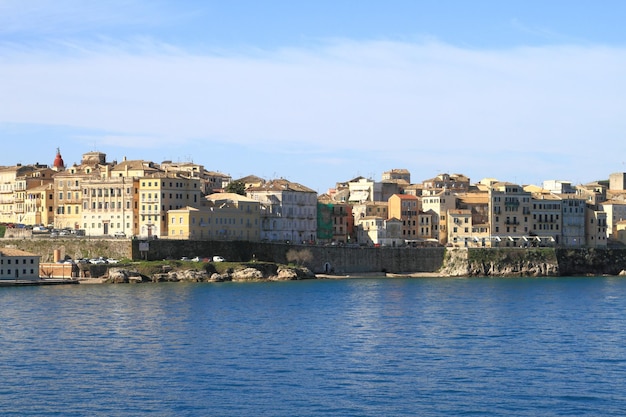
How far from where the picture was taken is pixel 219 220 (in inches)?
4562

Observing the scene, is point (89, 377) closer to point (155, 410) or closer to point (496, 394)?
point (155, 410)

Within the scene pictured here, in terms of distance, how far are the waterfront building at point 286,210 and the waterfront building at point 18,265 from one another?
2760 cm

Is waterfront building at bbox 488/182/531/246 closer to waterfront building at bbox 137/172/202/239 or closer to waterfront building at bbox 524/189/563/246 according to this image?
waterfront building at bbox 524/189/563/246

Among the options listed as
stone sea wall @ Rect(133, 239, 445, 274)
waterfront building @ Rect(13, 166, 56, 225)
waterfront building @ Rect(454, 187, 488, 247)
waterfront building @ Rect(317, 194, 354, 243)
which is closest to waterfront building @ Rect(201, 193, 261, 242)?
stone sea wall @ Rect(133, 239, 445, 274)

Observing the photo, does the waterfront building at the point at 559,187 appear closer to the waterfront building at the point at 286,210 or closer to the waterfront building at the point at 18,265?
the waterfront building at the point at 286,210

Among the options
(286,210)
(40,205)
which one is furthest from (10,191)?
(286,210)

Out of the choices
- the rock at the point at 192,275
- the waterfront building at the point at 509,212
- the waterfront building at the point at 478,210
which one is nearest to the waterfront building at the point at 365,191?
the waterfront building at the point at 478,210

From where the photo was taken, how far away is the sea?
1606 inches

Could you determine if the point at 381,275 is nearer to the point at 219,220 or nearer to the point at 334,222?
the point at 334,222

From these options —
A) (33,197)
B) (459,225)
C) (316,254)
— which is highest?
(33,197)

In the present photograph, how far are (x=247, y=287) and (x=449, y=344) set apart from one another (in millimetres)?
44303

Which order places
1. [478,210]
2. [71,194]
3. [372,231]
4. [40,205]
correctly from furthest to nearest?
[478,210] < [372,231] < [40,205] < [71,194]

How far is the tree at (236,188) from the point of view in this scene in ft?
438

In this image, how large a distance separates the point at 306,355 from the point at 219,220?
213 ft
